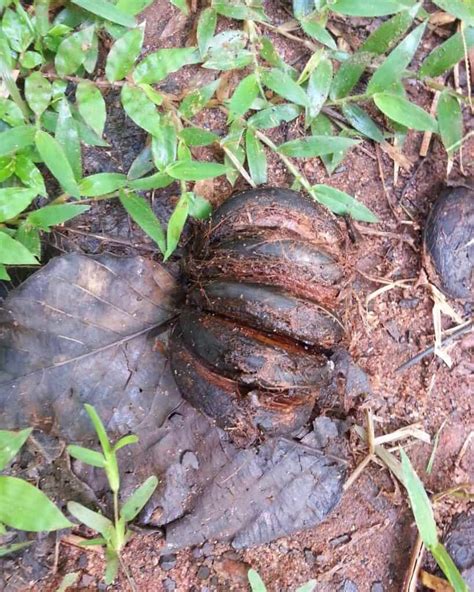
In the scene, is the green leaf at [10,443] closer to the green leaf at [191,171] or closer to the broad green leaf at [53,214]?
the broad green leaf at [53,214]

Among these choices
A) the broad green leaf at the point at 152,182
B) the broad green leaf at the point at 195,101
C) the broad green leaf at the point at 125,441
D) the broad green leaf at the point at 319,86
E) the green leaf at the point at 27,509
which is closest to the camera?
the green leaf at the point at 27,509

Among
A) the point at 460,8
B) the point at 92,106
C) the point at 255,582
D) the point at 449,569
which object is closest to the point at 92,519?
the point at 255,582

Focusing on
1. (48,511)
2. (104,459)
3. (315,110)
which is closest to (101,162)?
(315,110)

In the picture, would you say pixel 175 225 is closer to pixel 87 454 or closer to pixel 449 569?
pixel 87 454

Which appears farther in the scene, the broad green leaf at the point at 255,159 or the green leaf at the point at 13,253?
the broad green leaf at the point at 255,159

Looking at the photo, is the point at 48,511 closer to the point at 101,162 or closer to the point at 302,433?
the point at 302,433

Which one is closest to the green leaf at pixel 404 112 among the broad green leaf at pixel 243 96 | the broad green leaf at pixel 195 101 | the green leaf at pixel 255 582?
the broad green leaf at pixel 243 96
